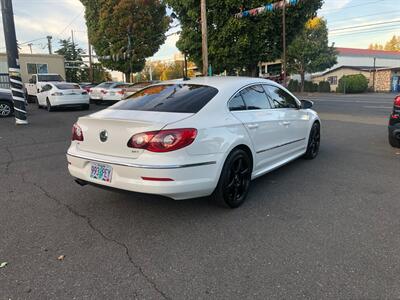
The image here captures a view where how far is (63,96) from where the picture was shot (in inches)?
599

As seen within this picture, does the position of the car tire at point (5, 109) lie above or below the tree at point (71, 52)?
below

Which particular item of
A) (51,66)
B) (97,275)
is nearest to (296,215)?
(97,275)

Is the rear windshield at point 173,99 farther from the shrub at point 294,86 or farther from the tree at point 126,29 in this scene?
the shrub at point 294,86

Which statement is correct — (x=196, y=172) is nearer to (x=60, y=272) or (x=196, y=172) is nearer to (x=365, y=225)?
(x=60, y=272)

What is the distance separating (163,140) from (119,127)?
1.75 feet

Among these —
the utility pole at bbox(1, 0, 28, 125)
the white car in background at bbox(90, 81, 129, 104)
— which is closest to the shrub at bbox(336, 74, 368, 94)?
the white car in background at bbox(90, 81, 129, 104)

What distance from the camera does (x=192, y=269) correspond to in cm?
280

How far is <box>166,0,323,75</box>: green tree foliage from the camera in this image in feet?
59.6

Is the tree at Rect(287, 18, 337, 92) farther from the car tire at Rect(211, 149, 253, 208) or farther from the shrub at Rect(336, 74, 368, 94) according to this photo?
the car tire at Rect(211, 149, 253, 208)

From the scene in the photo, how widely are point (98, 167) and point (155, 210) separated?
87 centimetres

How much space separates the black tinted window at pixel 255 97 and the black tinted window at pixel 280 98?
209 millimetres

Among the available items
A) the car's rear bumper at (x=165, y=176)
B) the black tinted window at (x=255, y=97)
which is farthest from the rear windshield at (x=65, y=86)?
the car's rear bumper at (x=165, y=176)

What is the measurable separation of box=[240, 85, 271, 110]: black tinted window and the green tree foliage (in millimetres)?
14224

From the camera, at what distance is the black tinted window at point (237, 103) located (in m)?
4.05
